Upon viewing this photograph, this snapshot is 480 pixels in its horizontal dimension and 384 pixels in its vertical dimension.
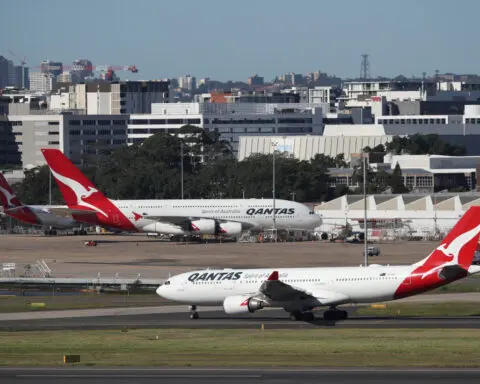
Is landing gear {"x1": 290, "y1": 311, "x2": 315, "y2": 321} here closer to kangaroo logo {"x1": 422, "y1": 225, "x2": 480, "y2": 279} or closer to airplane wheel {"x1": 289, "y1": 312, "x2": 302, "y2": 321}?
airplane wheel {"x1": 289, "y1": 312, "x2": 302, "y2": 321}

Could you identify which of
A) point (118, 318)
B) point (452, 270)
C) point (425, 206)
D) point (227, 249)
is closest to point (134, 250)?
point (227, 249)

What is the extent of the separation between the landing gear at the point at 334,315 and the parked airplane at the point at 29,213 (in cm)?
7216

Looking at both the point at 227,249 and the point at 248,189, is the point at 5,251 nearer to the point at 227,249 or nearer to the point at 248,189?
the point at 227,249

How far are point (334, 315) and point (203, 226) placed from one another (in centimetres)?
6561

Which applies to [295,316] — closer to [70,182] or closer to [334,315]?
[334,315]

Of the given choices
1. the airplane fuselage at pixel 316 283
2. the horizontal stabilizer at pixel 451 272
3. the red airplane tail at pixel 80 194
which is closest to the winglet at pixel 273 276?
the airplane fuselage at pixel 316 283

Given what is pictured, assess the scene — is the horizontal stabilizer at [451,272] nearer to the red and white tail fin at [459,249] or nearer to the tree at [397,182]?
the red and white tail fin at [459,249]

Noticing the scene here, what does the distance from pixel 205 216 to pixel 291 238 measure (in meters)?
9.26

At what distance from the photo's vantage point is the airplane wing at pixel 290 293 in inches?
2520

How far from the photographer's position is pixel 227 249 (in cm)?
12081

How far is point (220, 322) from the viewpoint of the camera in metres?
66.4
